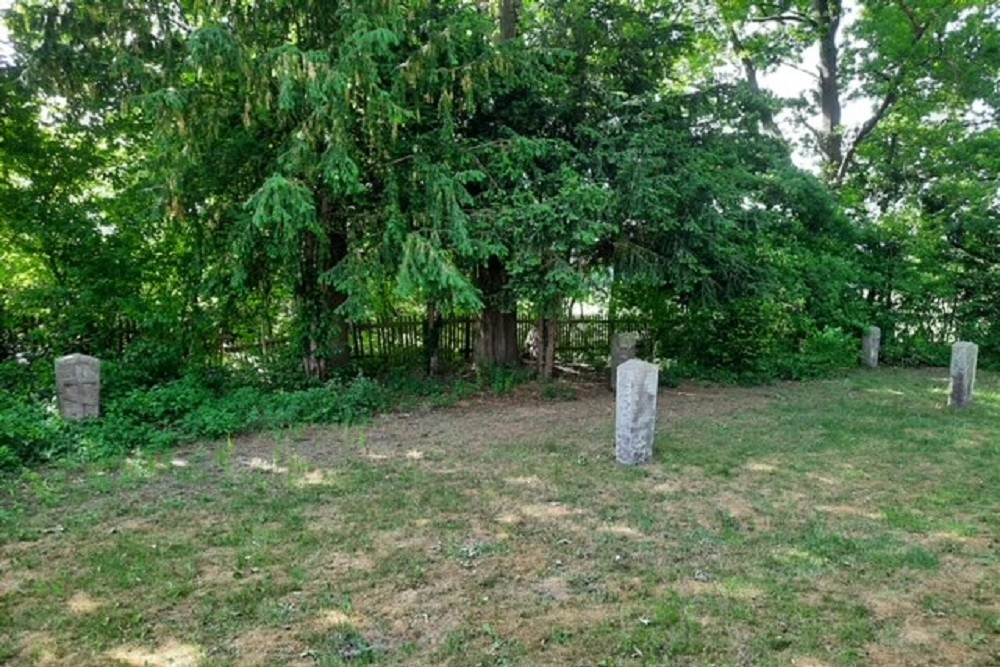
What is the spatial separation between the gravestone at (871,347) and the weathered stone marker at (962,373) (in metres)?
4.03

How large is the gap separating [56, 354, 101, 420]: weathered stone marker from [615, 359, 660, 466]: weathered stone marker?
19.0 ft

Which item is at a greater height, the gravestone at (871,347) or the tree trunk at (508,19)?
the tree trunk at (508,19)

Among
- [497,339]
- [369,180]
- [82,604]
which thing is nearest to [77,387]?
[369,180]

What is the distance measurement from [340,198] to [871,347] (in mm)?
10255

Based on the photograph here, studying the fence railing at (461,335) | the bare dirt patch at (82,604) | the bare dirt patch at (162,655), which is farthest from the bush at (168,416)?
the bare dirt patch at (162,655)

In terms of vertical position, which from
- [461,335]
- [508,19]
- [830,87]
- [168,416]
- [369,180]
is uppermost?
[830,87]

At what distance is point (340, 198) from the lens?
823cm

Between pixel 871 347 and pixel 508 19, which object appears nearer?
pixel 508 19

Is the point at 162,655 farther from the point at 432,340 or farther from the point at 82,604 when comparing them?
the point at 432,340

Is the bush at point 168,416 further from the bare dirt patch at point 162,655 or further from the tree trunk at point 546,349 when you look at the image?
the bare dirt patch at point 162,655

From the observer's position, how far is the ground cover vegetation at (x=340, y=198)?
7.11 meters

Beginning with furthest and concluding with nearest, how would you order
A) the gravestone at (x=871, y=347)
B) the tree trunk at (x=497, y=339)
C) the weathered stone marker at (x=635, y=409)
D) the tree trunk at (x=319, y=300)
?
the gravestone at (x=871, y=347) → the tree trunk at (x=497, y=339) → the tree trunk at (x=319, y=300) → the weathered stone marker at (x=635, y=409)

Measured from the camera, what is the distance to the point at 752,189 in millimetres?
9914

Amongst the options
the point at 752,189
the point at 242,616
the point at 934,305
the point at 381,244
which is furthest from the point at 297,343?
the point at 934,305
